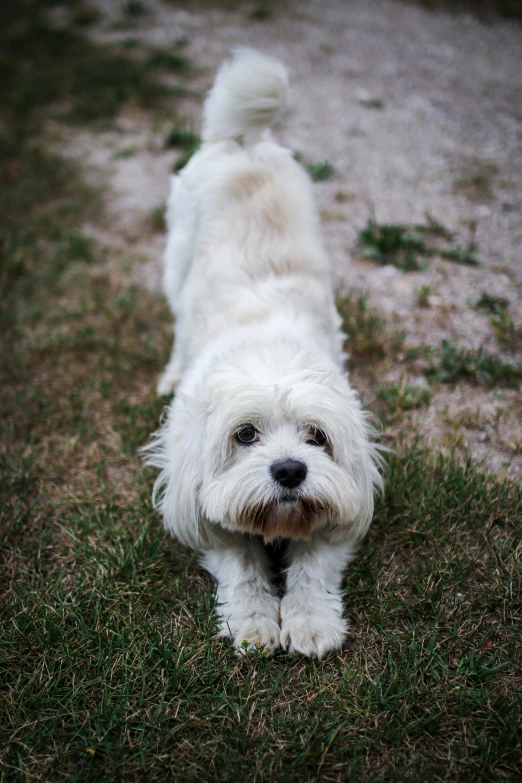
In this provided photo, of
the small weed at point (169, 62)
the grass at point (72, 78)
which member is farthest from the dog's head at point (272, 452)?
the small weed at point (169, 62)

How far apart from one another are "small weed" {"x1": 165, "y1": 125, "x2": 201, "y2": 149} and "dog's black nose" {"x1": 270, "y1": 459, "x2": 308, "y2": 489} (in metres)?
4.70

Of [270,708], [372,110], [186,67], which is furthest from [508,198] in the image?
[186,67]

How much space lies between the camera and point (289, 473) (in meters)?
1.94

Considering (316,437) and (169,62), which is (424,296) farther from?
(169,62)

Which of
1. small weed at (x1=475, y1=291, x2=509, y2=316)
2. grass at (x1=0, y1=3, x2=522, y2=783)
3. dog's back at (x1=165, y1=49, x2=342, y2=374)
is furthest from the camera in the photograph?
small weed at (x1=475, y1=291, x2=509, y2=316)

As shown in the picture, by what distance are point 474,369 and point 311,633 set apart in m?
1.77

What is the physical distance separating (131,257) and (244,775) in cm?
374

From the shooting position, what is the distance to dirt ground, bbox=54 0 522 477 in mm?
3482

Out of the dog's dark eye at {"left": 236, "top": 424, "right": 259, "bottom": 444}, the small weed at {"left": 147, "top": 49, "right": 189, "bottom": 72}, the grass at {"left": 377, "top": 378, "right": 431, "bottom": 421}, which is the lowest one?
the grass at {"left": 377, "top": 378, "right": 431, "bottom": 421}

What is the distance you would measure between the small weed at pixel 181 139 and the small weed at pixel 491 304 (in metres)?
3.46

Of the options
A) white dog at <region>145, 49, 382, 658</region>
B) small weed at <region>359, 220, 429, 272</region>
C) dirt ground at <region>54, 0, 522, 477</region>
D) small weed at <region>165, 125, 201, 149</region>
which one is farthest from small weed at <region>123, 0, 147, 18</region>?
white dog at <region>145, 49, 382, 658</region>

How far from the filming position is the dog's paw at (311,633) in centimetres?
201

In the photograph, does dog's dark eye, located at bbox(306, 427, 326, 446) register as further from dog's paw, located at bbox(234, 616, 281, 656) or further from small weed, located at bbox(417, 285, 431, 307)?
small weed, located at bbox(417, 285, 431, 307)

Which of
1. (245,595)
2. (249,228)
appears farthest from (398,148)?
(245,595)
